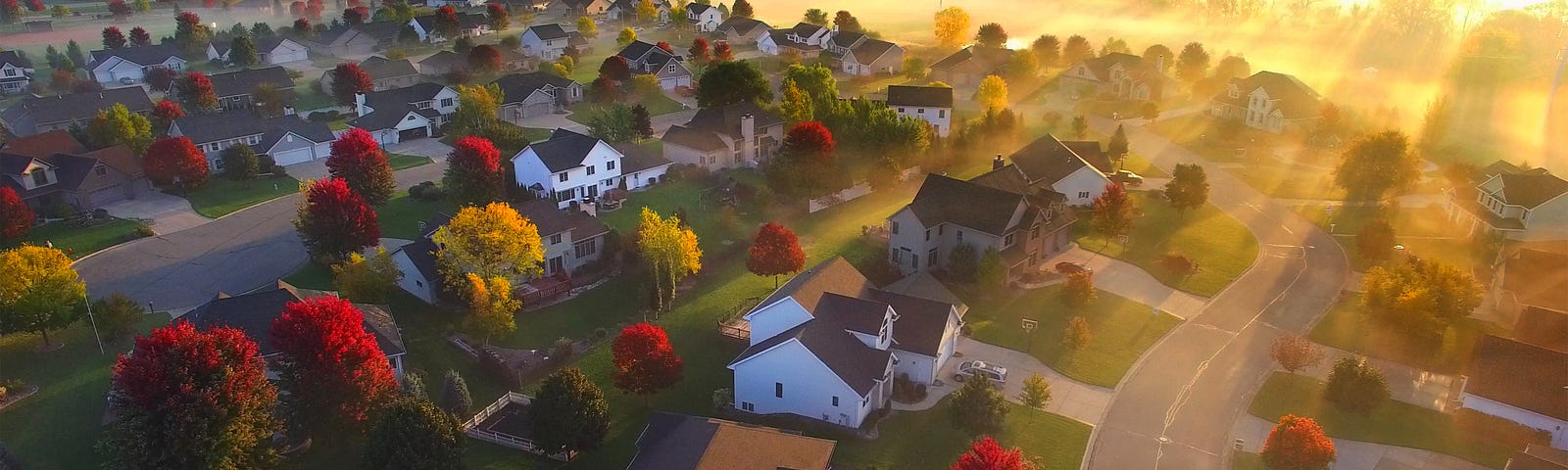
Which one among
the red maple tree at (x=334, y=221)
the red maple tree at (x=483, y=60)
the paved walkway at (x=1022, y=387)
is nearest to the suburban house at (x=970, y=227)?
the paved walkway at (x=1022, y=387)

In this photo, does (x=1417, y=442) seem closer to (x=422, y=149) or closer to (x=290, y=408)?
(x=290, y=408)

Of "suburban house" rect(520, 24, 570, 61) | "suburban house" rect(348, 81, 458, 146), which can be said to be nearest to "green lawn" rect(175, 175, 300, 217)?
"suburban house" rect(348, 81, 458, 146)

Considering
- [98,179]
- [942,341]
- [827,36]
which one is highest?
[827,36]

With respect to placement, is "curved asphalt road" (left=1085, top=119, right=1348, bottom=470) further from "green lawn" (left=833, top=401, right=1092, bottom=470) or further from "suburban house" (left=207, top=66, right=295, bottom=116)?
"suburban house" (left=207, top=66, right=295, bottom=116)

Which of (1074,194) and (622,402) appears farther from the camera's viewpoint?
(1074,194)

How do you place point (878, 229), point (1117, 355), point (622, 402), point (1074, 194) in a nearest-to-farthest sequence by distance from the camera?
point (622, 402) → point (1117, 355) → point (878, 229) → point (1074, 194)

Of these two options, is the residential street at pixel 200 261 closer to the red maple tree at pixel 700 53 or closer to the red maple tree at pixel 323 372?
the red maple tree at pixel 323 372

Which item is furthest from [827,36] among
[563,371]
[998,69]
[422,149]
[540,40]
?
[563,371]
